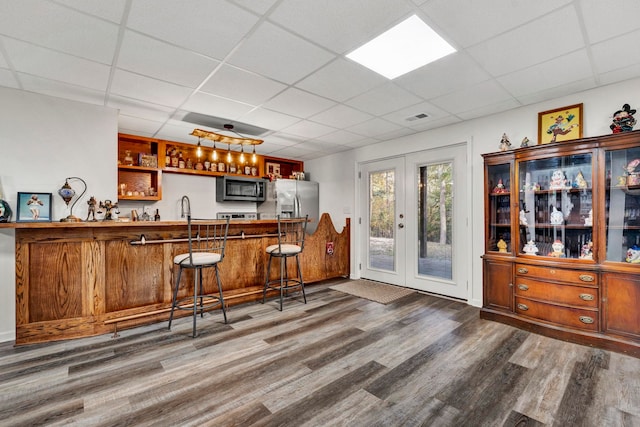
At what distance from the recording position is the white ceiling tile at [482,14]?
5.88ft

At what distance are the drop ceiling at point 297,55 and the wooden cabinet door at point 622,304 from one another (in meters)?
1.87

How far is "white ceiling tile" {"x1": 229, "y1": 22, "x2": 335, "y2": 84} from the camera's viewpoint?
211 cm

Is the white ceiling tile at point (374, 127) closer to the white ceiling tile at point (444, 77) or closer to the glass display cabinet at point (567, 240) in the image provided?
the white ceiling tile at point (444, 77)

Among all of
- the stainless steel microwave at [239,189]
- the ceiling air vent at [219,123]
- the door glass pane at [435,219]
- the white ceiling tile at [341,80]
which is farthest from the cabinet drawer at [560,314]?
the stainless steel microwave at [239,189]

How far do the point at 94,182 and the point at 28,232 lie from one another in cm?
87

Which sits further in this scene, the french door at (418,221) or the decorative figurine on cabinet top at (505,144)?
the french door at (418,221)

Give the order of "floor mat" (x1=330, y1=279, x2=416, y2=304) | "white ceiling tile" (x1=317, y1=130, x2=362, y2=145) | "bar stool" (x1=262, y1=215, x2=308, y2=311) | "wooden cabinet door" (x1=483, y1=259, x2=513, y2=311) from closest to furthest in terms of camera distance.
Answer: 1. "wooden cabinet door" (x1=483, y1=259, x2=513, y2=311)
2. "bar stool" (x1=262, y1=215, x2=308, y2=311)
3. "floor mat" (x1=330, y1=279, x2=416, y2=304)
4. "white ceiling tile" (x1=317, y1=130, x2=362, y2=145)

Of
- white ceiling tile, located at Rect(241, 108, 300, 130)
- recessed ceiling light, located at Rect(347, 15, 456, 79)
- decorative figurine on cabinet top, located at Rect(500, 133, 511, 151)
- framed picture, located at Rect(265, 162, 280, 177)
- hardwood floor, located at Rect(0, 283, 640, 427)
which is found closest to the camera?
hardwood floor, located at Rect(0, 283, 640, 427)

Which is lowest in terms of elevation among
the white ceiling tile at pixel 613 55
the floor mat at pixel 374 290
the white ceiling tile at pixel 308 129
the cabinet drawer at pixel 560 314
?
the floor mat at pixel 374 290

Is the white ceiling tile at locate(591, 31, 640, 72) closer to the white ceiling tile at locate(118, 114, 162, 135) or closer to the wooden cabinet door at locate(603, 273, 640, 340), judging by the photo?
the wooden cabinet door at locate(603, 273, 640, 340)

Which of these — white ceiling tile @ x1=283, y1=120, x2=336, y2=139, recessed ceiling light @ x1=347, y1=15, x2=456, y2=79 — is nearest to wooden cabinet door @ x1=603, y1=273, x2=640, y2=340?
recessed ceiling light @ x1=347, y1=15, x2=456, y2=79

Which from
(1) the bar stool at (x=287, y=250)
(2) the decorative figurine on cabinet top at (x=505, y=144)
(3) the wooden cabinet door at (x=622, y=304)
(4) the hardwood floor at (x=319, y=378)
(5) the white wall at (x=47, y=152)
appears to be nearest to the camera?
(4) the hardwood floor at (x=319, y=378)

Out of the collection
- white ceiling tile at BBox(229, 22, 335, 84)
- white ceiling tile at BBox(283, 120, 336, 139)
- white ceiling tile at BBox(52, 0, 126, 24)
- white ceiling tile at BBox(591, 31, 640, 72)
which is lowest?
white ceiling tile at BBox(283, 120, 336, 139)

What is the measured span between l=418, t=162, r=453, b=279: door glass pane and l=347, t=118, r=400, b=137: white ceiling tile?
830 millimetres
